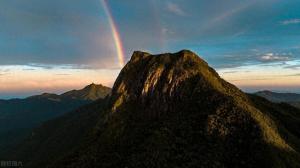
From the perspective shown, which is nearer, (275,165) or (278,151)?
(275,165)

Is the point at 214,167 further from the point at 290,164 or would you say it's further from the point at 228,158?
the point at 290,164

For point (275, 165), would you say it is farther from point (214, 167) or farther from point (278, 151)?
point (214, 167)

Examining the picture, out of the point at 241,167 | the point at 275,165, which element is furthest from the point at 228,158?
the point at 275,165

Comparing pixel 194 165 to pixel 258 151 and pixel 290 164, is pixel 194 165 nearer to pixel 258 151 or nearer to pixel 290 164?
pixel 258 151

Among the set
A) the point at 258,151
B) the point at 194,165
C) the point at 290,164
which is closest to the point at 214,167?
the point at 194,165

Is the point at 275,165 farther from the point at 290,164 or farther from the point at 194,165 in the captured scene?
the point at 194,165

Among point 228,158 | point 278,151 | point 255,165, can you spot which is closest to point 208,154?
point 228,158

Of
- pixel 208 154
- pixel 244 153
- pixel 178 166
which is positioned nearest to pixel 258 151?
pixel 244 153
